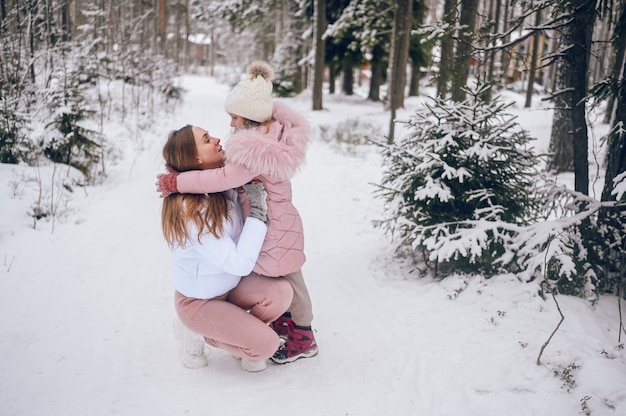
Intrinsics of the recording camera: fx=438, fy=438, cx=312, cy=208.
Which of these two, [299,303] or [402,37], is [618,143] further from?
[402,37]

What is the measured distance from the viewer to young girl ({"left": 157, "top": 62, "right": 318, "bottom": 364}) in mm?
2674

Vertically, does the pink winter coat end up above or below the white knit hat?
below

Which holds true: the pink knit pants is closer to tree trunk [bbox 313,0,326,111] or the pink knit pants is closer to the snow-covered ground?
the snow-covered ground

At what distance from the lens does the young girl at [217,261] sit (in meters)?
2.69

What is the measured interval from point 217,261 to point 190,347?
0.77 m

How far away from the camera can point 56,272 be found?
4273 millimetres

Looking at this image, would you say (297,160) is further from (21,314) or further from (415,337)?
(21,314)

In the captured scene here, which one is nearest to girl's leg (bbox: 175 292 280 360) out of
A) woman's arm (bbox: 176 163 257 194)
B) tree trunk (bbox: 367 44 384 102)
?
woman's arm (bbox: 176 163 257 194)

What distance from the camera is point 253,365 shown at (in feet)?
9.81

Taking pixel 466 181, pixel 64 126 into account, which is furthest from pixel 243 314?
pixel 64 126

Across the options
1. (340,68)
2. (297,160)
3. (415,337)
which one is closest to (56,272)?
(297,160)

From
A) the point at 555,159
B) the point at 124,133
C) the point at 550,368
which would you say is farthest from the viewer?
the point at 124,133

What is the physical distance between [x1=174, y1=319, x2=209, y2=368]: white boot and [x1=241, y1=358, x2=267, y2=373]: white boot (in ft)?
1.01

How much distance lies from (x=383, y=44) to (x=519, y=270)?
15.5 metres
